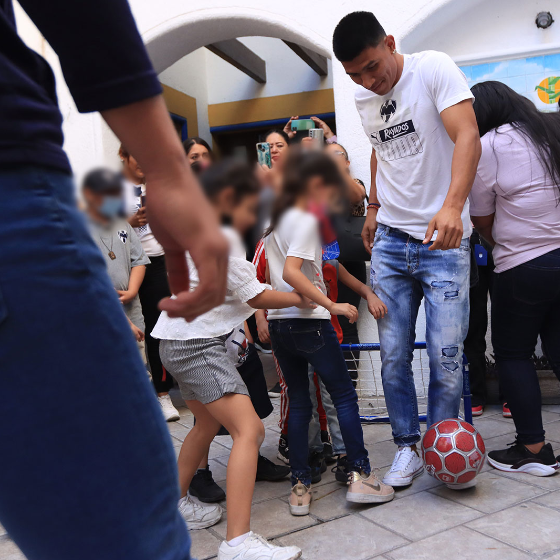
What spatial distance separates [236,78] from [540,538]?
1863mm

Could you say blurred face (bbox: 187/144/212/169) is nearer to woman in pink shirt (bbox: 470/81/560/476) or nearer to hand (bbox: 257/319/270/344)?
hand (bbox: 257/319/270/344)

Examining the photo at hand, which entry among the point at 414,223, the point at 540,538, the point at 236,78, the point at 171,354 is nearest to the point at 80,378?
the point at 236,78

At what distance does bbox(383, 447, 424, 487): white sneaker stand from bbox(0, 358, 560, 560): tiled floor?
0.04 m

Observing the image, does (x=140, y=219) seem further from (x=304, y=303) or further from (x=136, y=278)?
Answer: (x=304, y=303)

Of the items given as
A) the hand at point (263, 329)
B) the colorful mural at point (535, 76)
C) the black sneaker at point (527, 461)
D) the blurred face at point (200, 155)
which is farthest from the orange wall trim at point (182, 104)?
the colorful mural at point (535, 76)

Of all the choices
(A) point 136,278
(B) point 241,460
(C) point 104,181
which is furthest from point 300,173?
(B) point 241,460

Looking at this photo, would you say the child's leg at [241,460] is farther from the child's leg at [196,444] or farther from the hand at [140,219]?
the hand at [140,219]

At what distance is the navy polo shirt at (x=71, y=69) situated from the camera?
0.63 meters

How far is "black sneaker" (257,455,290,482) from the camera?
2867 millimetres

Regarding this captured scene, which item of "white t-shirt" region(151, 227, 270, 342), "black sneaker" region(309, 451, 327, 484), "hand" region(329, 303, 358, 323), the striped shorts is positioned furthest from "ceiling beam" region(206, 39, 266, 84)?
"black sneaker" region(309, 451, 327, 484)

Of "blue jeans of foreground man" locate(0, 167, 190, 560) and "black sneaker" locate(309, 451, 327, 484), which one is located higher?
"blue jeans of foreground man" locate(0, 167, 190, 560)

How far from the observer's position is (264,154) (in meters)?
0.51

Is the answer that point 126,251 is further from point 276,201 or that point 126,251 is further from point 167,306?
point 276,201

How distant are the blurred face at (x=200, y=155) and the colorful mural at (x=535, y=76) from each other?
4.00 metres
